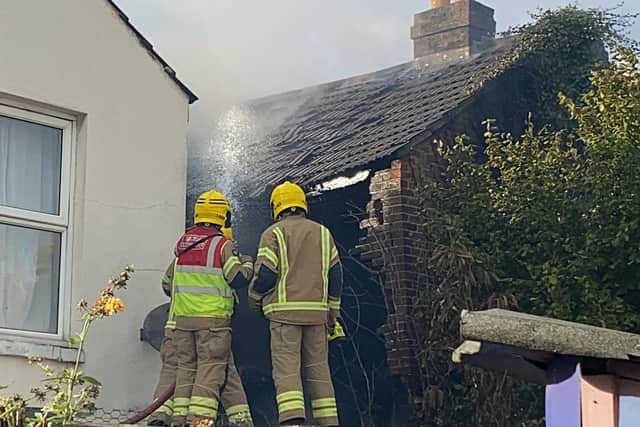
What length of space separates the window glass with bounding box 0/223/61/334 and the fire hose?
81cm

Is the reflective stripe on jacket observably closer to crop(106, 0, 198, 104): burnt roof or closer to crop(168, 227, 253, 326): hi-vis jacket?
crop(168, 227, 253, 326): hi-vis jacket

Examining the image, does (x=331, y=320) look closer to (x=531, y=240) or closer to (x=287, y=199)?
(x=287, y=199)

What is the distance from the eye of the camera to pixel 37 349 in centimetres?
820

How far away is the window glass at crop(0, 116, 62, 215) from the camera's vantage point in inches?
335

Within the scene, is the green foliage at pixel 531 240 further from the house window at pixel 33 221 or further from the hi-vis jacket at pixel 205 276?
the house window at pixel 33 221

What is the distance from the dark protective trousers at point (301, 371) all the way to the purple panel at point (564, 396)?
145 inches

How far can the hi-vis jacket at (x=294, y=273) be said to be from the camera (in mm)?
8445

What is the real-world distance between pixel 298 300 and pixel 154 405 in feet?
3.79

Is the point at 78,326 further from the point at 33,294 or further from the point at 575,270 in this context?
the point at 575,270

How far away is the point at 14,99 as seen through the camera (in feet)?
28.1

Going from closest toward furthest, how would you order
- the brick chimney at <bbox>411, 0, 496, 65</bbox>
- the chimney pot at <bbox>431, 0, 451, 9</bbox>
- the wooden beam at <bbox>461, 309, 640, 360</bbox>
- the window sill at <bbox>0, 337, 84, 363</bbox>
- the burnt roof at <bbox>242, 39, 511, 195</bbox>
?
the wooden beam at <bbox>461, 309, 640, 360</bbox> → the window sill at <bbox>0, 337, 84, 363</bbox> → the burnt roof at <bbox>242, 39, 511, 195</bbox> → the brick chimney at <bbox>411, 0, 496, 65</bbox> → the chimney pot at <bbox>431, 0, 451, 9</bbox>

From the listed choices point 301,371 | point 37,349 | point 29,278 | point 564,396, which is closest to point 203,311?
point 301,371

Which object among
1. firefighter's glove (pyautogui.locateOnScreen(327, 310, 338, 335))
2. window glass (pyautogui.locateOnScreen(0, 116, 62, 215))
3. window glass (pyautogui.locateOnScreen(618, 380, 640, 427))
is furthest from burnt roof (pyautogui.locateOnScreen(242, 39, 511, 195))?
window glass (pyautogui.locateOnScreen(618, 380, 640, 427))

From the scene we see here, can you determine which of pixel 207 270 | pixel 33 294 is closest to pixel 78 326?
pixel 33 294
